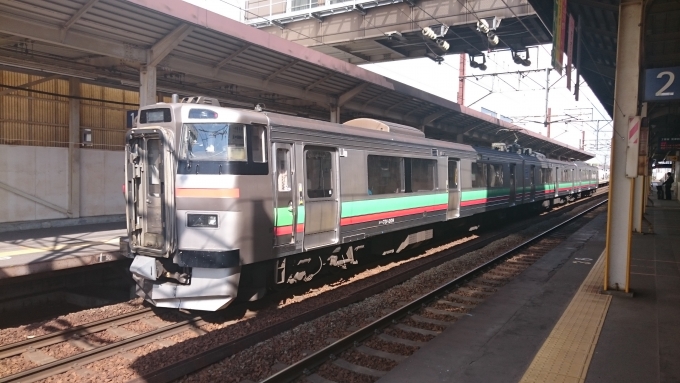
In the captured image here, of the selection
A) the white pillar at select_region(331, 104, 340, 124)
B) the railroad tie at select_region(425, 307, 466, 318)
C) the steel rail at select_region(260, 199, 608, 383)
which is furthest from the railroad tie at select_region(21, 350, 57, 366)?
the white pillar at select_region(331, 104, 340, 124)

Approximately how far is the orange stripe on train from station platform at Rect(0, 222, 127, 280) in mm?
2995

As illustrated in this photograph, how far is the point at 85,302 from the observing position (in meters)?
9.41

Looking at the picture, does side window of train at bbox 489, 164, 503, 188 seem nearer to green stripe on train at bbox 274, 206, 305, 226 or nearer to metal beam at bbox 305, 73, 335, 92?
metal beam at bbox 305, 73, 335, 92

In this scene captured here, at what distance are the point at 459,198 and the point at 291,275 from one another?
696cm

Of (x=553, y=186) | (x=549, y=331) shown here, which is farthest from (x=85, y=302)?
(x=553, y=186)

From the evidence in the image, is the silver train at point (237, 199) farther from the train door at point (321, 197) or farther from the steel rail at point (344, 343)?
the steel rail at point (344, 343)

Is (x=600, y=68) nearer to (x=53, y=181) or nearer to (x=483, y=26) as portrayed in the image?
(x=483, y=26)

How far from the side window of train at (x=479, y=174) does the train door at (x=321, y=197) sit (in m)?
7.22

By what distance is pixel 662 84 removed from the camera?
8.03m

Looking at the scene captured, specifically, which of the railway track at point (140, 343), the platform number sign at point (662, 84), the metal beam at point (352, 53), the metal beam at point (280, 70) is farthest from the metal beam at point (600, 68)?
the railway track at point (140, 343)

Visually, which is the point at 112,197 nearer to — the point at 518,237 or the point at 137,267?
the point at 137,267

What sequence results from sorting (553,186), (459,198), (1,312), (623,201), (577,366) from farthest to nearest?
1. (553,186)
2. (459,198)
3. (1,312)
4. (623,201)
5. (577,366)

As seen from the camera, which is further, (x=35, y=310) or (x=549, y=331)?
(x=35, y=310)

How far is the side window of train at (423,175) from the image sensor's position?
442 inches
